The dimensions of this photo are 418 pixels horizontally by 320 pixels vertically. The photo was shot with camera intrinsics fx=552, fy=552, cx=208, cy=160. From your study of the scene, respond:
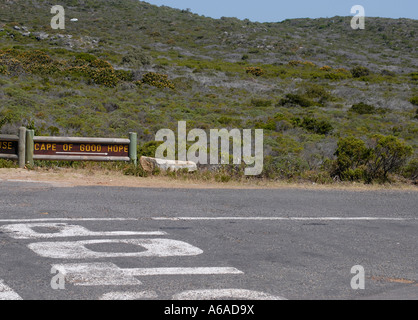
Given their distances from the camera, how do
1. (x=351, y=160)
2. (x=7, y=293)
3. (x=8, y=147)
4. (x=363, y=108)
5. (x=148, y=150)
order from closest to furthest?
1. (x=7, y=293)
2. (x=8, y=147)
3. (x=351, y=160)
4. (x=148, y=150)
5. (x=363, y=108)

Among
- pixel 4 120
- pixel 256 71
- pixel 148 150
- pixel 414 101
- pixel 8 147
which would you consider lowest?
pixel 148 150

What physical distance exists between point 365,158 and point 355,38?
74754 millimetres

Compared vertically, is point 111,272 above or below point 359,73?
below

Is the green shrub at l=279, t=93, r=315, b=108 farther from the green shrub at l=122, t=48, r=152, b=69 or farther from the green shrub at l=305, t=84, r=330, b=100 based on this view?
the green shrub at l=122, t=48, r=152, b=69

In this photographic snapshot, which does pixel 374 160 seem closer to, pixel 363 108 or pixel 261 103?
pixel 363 108

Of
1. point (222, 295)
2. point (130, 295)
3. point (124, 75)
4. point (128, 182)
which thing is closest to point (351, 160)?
point (128, 182)

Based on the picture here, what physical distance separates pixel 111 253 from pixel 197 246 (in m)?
1.12

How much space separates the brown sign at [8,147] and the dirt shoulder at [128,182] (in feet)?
2.41

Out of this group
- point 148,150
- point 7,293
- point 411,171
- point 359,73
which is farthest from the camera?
point 359,73

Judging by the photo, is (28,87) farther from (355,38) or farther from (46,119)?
(355,38)

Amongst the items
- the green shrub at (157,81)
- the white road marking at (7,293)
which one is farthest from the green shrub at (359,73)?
the white road marking at (7,293)

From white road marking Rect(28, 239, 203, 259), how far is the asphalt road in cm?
1

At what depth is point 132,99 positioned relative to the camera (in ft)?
106

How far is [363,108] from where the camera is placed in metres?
34.2
